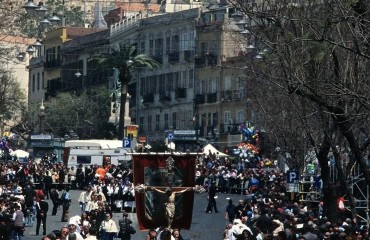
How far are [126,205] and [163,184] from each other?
1843cm

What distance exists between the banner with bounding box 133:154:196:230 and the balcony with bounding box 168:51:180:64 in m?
75.6

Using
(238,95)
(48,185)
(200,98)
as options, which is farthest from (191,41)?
(48,185)

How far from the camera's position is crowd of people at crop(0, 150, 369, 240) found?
40438 mm

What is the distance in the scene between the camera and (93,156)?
92.4m

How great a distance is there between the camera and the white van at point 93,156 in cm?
9206

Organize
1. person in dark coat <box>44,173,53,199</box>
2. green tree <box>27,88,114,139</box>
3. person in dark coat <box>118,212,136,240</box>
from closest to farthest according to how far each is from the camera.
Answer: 1. person in dark coat <box>118,212,136,240</box>
2. person in dark coat <box>44,173,53,199</box>
3. green tree <box>27,88,114,139</box>

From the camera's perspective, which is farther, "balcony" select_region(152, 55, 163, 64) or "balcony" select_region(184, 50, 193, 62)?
"balcony" select_region(152, 55, 163, 64)

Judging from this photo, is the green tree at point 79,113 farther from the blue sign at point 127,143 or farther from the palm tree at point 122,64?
→ the blue sign at point 127,143

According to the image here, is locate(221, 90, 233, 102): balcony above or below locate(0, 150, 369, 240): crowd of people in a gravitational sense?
above

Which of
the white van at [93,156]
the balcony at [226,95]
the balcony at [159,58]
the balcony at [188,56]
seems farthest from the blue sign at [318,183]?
the balcony at [159,58]

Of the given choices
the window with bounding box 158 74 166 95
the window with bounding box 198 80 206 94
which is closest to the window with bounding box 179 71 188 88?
the window with bounding box 198 80 206 94

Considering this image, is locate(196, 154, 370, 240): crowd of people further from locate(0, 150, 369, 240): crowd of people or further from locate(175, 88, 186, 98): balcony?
locate(175, 88, 186, 98): balcony

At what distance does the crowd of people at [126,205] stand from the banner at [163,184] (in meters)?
1.05

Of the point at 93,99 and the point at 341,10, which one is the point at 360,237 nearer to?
the point at 341,10
